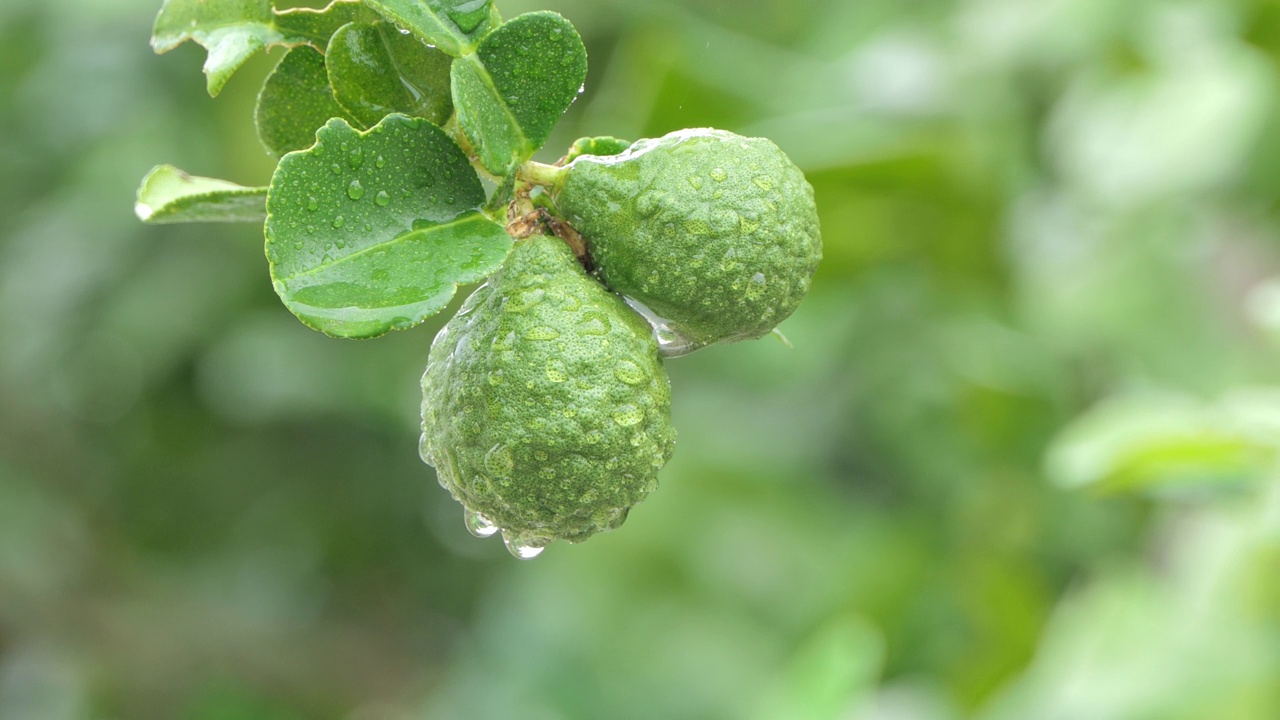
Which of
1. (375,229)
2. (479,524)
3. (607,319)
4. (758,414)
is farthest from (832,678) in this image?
(758,414)

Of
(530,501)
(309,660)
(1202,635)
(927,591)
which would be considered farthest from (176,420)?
(530,501)

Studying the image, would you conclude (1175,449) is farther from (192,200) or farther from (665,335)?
(192,200)

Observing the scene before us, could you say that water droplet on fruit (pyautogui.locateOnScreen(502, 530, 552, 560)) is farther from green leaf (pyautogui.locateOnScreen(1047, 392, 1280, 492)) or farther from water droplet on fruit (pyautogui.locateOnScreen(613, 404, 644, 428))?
green leaf (pyautogui.locateOnScreen(1047, 392, 1280, 492))

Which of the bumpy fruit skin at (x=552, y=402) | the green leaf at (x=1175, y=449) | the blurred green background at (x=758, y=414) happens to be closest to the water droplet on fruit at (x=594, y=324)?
the bumpy fruit skin at (x=552, y=402)

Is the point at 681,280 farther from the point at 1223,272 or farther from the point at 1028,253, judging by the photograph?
the point at 1223,272

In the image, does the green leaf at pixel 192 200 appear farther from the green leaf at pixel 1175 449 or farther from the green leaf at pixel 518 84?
the green leaf at pixel 1175 449
